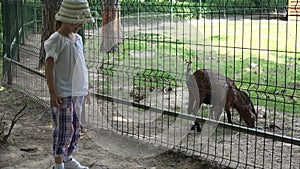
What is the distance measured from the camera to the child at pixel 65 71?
3.85 metres

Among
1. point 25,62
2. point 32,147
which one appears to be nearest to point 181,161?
point 32,147

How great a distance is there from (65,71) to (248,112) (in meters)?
2.54

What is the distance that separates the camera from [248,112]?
18.1 feet

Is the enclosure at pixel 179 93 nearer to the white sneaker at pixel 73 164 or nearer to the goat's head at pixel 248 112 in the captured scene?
the goat's head at pixel 248 112

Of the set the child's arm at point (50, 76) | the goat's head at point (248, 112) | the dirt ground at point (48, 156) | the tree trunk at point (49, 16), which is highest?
the tree trunk at point (49, 16)

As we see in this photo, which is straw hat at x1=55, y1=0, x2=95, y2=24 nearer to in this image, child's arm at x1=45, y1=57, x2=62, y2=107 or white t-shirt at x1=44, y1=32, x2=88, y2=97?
white t-shirt at x1=44, y1=32, x2=88, y2=97

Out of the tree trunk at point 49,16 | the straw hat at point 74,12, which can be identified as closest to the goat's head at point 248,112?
the straw hat at point 74,12

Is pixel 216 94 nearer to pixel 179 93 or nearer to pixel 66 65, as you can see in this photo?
pixel 179 93

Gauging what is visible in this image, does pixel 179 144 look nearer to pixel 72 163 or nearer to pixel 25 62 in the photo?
pixel 72 163

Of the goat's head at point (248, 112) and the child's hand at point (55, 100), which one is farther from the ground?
the child's hand at point (55, 100)

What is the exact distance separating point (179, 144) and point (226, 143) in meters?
0.53

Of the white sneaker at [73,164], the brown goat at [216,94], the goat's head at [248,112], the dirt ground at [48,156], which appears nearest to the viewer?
the white sneaker at [73,164]

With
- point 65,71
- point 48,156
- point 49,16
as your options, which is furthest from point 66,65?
point 49,16

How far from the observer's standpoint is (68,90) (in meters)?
3.96
